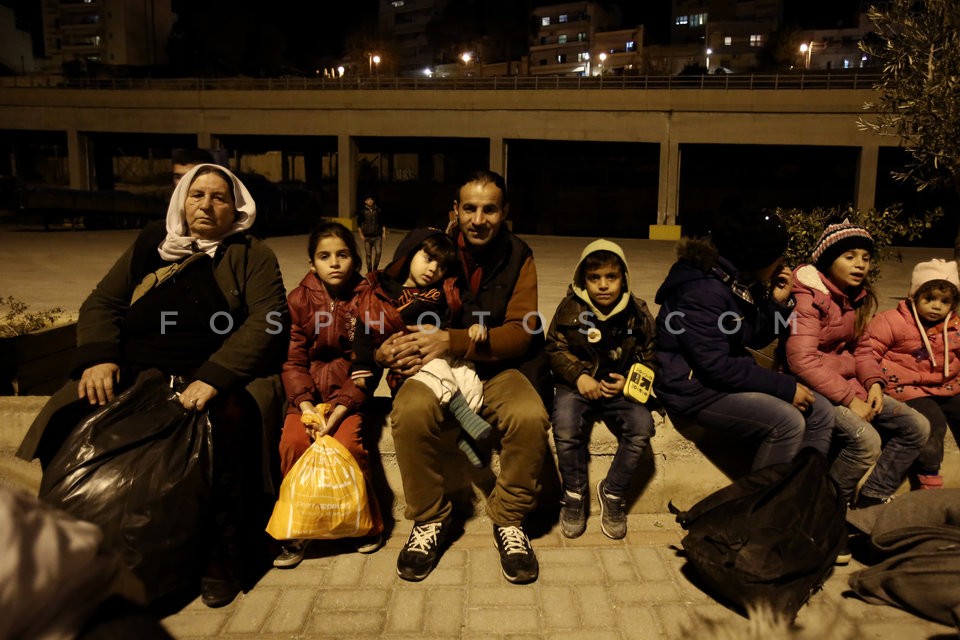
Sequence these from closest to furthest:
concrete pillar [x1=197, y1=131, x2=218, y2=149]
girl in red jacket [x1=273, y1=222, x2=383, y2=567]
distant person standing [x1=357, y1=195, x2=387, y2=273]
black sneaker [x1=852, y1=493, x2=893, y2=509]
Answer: girl in red jacket [x1=273, y1=222, x2=383, y2=567], black sneaker [x1=852, y1=493, x2=893, y2=509], distant person standing [x1=357, y1=195, x2=387, y2=273], concrete pillar [x1=197, y1=131, x2=218, y2=149]

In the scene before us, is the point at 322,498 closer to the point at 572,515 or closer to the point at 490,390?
the point at 490,390

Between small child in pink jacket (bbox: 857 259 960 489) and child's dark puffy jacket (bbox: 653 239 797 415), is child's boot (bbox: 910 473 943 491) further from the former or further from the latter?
child's dark puffy jacket (bbox: 653 239 797 415)

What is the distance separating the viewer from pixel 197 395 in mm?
3297

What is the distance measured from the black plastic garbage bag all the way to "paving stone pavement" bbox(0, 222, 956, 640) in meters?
0.28

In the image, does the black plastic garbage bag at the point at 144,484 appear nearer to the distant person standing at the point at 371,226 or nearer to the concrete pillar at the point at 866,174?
the distant person standing at the point at 371,226

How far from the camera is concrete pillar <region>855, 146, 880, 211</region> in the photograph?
80.1 feet

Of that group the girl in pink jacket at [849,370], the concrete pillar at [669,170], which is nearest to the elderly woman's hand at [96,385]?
the girl in pink jacket at [849,370]

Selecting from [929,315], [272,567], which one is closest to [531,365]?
[272,567]

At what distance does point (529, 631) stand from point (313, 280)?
215 centimetres

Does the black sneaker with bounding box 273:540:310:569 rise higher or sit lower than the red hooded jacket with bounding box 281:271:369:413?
lower

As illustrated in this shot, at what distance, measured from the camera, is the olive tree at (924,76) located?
20.9 feet

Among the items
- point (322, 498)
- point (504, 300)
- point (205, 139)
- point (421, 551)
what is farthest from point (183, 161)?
point (205, 139)

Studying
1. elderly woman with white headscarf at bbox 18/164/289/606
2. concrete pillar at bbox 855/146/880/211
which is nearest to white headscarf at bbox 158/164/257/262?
elderly woman with white headscarf at bbox 18/164/289/606

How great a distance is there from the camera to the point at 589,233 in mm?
32188
